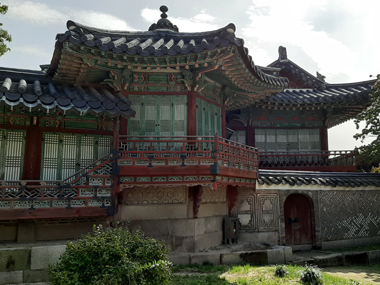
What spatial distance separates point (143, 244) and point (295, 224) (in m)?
10.3

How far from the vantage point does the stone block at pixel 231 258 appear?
12396 millimetres

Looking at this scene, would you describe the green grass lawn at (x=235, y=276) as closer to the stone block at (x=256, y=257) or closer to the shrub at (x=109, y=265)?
the stone block at (x=256, y=257)

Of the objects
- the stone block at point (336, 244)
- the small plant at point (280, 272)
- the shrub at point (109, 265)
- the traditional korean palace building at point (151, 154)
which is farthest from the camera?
the stone block at point (336, 244)

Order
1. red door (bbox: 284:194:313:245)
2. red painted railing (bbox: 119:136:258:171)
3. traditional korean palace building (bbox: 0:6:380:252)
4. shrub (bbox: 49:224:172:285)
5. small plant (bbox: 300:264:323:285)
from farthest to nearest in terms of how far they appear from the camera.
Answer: red door (bbox: 284:194:313:245) < red painted railing (bbox: 119:136:258:171) < traditional korean palace building (bbox: 0:6:380:252) < small plant (bbox: 300:264:323:285) < shrub (bbox: 49:224:172:285)

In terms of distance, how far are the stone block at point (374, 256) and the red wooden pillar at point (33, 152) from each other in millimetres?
13548

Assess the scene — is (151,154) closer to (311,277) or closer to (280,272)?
(280,272)

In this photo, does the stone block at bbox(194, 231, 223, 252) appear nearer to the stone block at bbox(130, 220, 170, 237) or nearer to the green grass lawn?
the green grass lawn

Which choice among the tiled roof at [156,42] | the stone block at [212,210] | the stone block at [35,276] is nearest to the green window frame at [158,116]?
the tiled roof at [156,42]

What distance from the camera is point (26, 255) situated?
931cm

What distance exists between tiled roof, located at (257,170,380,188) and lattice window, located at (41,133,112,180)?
22.1 ft

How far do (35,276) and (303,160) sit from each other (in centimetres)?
1562

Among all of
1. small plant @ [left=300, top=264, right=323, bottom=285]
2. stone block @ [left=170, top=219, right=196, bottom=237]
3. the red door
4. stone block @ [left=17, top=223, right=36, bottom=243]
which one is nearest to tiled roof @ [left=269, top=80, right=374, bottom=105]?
the red door

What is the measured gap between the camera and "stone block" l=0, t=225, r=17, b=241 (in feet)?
36.4

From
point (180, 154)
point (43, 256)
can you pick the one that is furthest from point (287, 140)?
point (43, 256)
